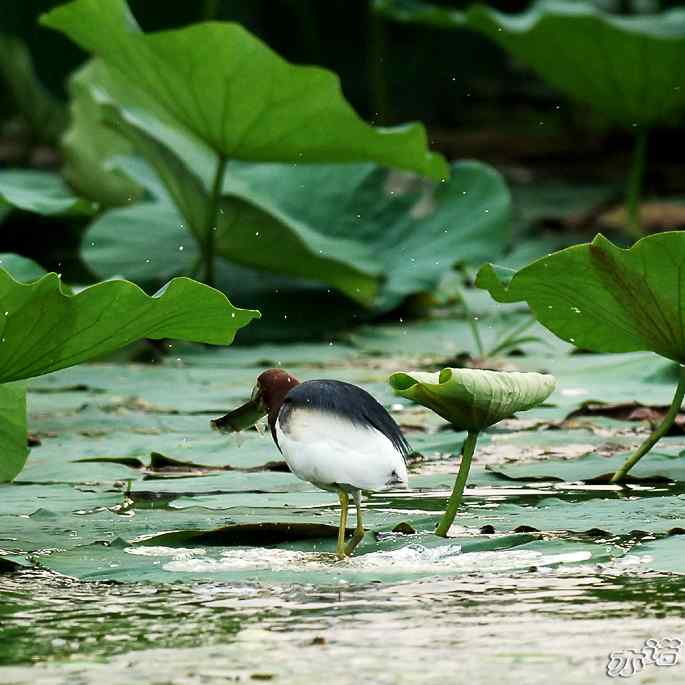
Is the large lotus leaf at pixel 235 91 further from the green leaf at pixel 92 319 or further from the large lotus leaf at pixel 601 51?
the large lotus leaf at pixel 601 51

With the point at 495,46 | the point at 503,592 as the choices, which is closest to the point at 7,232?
the point at 503,592

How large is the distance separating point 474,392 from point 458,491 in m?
0.14

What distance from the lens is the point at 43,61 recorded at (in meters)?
8.12

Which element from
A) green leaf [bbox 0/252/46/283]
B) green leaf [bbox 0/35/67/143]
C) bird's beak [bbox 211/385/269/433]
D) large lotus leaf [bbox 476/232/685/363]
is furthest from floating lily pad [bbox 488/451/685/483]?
green leaf [bbox 0/35/67/143]

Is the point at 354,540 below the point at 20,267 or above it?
below

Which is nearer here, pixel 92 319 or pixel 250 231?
pixel 92 319

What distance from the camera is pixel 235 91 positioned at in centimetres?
368

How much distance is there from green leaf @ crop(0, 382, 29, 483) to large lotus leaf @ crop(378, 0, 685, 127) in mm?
3475

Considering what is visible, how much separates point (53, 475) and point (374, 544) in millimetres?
736

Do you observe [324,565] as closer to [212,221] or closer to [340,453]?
[340,453]

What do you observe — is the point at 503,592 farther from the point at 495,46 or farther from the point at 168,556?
the point at 495,46

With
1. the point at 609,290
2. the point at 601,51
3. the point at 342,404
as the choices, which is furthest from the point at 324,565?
the point at 601,51

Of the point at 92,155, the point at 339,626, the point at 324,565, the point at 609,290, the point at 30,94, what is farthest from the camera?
the point at 30,94

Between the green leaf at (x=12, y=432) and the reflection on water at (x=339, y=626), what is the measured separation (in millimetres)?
531
